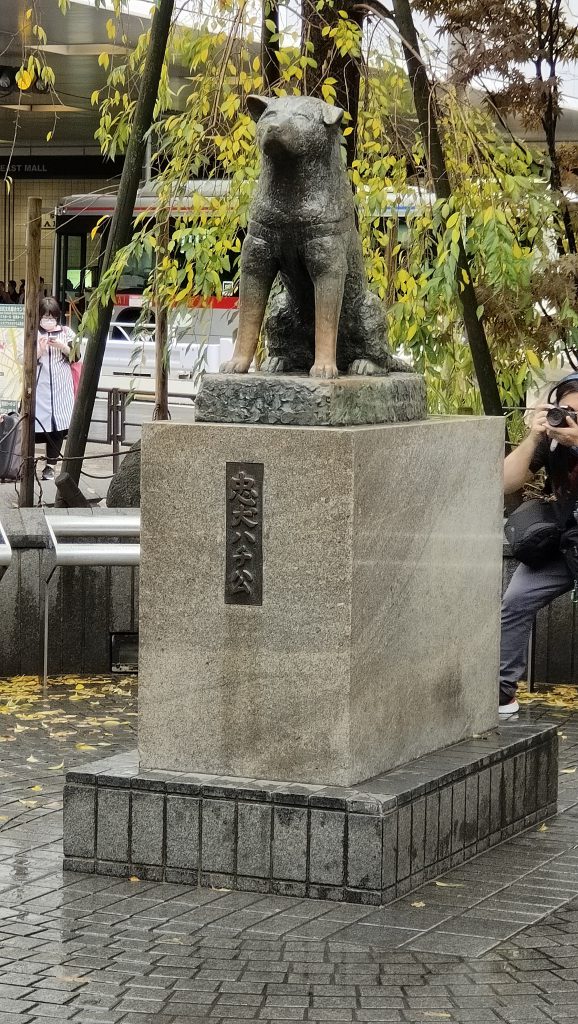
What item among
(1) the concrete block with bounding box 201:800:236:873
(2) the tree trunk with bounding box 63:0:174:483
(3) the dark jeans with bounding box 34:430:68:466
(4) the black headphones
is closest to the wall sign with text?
(3) the dark jeans with bounding box 34:430:68:466

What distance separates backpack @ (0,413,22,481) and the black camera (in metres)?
8.18

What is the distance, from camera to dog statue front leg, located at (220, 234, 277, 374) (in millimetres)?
5734

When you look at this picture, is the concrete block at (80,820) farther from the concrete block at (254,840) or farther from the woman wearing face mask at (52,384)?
the woman wearing face mask at (52,384)

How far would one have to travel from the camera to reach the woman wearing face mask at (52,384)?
17.2m

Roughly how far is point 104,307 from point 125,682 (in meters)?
2.41

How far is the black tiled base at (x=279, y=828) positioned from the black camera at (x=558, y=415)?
2.04m

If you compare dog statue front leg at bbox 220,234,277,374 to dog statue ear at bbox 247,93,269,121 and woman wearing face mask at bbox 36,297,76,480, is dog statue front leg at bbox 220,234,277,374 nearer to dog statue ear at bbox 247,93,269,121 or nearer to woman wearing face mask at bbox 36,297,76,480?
dog statue ear at bbox 247,93,269,121

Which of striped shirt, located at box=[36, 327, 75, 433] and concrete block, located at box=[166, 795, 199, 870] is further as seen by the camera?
striped shirt, located at box=[36, 327, 75, 433]

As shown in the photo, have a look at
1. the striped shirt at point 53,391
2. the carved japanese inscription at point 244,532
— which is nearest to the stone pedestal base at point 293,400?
the carved japanese inscription at point 244,532

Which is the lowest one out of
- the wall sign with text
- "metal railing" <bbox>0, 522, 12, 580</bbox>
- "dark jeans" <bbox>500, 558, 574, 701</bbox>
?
"dark jeans" <bbox>500, 558, 574, 701</bbox>

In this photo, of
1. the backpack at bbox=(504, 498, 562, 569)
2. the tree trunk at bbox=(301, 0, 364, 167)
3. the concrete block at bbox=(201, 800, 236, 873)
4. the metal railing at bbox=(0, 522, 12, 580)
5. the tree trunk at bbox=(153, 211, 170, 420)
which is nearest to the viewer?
the concrete block at bbox=(201, 800, 236, 873)

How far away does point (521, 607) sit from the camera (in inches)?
305

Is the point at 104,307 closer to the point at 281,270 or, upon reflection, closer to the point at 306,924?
the point at 281,270

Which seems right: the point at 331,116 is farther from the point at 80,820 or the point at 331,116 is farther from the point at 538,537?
the point at 538,537
